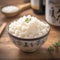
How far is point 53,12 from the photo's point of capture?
34.3 inches

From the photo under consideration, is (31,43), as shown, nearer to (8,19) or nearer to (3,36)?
(3,36)

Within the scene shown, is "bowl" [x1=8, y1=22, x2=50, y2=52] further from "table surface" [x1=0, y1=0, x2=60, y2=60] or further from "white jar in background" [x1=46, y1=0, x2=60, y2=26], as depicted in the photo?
"white jar in background" [x1=46, y1=0, x2=60, y2=26]

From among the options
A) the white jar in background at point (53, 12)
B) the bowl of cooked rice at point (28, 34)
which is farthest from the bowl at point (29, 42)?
the white jar in background at point (53, 12)

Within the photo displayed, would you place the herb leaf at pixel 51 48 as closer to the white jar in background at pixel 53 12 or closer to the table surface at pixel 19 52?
the table surface at pixel 19 52

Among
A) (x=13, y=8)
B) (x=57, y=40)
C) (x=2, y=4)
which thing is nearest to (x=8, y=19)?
(x=13, y=8)

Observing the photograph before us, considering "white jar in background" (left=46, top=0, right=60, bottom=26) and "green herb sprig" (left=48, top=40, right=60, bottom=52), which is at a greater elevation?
"white jar in background" (left=46, top=0, right=60, bottom=26)

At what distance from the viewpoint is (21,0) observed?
1.17 meters

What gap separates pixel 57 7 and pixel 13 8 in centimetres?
26

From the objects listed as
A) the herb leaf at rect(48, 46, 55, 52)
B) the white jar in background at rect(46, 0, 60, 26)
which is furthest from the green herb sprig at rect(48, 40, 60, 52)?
the white jar in background at rect(46, 0, 60, 26)

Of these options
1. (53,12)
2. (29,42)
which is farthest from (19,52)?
(53,12)

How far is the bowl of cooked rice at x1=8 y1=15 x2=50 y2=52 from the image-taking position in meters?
0.68

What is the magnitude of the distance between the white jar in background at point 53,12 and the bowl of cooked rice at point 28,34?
15cm

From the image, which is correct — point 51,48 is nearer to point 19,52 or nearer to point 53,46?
point 53,46

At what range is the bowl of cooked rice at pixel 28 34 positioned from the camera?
2.24ft
